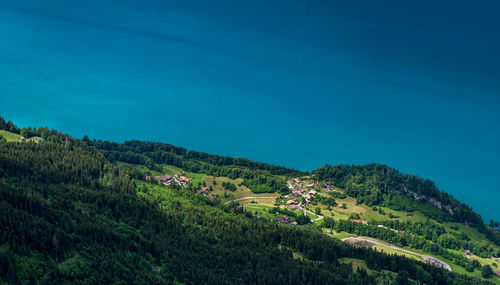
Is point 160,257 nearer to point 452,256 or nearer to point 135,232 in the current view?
point 135,232

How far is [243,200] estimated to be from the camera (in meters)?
106

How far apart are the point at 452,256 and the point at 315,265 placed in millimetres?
41924

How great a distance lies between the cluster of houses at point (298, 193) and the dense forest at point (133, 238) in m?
13.8

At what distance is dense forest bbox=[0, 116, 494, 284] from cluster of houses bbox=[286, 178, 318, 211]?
13766mm

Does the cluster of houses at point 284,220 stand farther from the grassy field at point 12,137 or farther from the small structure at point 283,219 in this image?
the grassy field at point 12,137

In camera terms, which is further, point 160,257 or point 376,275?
point 376,275

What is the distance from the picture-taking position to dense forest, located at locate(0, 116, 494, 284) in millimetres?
45250

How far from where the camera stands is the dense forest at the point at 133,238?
45.2 meters

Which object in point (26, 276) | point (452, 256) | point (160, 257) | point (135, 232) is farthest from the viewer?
point (452, 256)

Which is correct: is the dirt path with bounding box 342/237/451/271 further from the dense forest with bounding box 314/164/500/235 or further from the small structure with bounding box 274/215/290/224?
the dense forest with bounding box 314/164/500/235

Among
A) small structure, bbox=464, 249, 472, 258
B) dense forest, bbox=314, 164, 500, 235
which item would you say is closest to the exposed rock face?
dense forest, bbox=314, 164, 500, 235

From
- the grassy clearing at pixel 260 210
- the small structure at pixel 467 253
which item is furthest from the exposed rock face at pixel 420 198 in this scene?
the grassy clearing at pixel 260 210

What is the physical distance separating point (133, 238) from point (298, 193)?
2347 inches

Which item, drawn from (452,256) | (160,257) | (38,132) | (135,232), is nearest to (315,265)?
(160,257)
